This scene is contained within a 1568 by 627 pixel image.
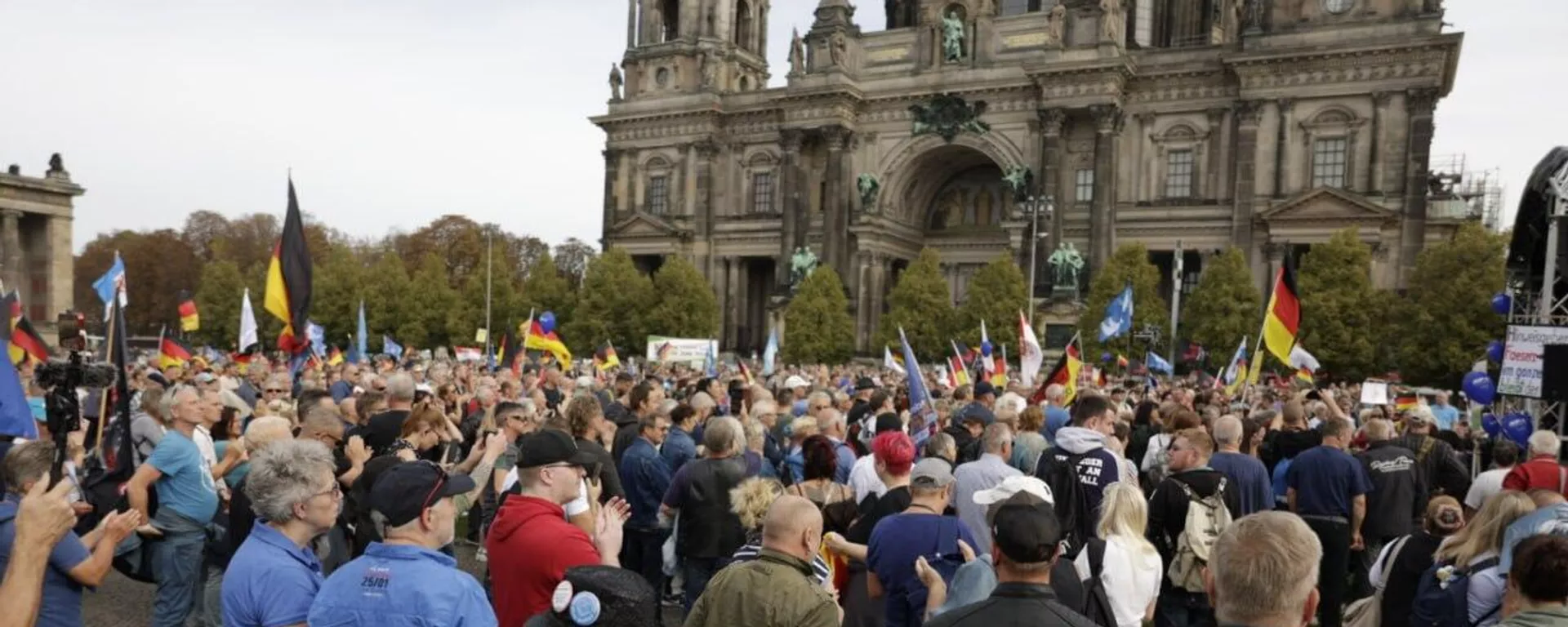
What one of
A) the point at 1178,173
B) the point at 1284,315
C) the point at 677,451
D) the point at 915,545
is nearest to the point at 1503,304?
the point at 1284,315

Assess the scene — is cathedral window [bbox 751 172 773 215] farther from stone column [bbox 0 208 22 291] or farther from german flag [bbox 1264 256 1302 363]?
german flag [bbox 1264 256 1302 363]

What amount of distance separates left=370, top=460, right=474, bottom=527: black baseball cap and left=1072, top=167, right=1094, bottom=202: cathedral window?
4900cm

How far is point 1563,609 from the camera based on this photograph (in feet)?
13.3

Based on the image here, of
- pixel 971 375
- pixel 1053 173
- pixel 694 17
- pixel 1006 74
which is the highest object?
pixel 694 17

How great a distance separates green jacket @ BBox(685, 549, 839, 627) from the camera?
13.7 ft

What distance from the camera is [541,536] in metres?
4.40

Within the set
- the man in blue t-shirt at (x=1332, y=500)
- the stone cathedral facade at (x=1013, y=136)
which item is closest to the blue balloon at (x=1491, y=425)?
the man in blue t-shirt at (x=1332, y=500)

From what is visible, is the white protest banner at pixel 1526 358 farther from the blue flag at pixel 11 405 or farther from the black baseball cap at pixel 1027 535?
the blue flag at pixel 11 405

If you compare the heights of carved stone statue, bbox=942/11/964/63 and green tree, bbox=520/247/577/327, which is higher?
carved stone statue, bbox=942/11/964/63

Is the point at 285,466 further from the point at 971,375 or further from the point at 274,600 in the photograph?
Result: the point at 971,375

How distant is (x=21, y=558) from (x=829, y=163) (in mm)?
53234

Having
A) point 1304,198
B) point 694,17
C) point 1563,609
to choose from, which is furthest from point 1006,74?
point 1563,609

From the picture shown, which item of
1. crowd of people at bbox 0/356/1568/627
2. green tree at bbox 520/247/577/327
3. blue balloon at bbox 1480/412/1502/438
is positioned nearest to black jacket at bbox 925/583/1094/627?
crowd of people at bbox 0/356/1568/627

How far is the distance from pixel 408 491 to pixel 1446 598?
4761mm
